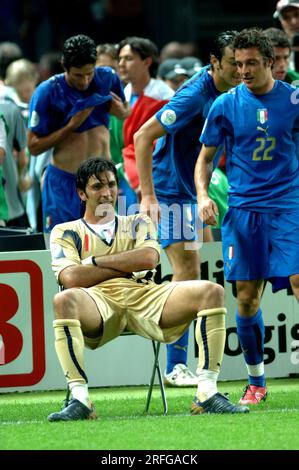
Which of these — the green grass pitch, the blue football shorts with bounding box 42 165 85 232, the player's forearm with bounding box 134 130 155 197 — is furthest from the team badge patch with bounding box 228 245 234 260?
the blue football shorts with bounding box 42 165 85 232

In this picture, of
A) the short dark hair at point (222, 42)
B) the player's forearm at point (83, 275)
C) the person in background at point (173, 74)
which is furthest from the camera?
the person in background at point (173, 74)

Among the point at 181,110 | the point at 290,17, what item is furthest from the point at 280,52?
the point at 290,17

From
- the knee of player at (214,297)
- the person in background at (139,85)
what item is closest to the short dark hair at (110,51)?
the person in background at (139,85)

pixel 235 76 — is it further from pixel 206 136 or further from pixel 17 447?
pixel 17 447

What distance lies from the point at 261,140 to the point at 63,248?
131 cm

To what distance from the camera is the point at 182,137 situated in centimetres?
931

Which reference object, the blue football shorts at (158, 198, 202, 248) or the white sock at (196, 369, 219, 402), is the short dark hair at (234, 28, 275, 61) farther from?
the white sock at (196, 369, 219, 402)

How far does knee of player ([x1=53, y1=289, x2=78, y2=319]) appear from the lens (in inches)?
300

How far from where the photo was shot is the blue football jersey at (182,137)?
8.95 meters

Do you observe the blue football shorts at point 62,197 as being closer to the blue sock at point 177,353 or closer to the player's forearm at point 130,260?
the blue sock at point 177,353

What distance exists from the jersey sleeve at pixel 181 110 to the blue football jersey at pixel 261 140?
0.59 meters

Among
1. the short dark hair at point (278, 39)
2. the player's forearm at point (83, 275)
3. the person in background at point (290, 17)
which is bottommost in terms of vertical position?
the player's forearm at point (83, 275)

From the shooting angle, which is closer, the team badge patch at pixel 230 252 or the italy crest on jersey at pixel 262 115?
the italy crest on jersey at pixel 262 115

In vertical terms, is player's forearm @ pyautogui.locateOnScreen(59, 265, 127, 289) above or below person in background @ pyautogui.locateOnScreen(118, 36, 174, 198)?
below
